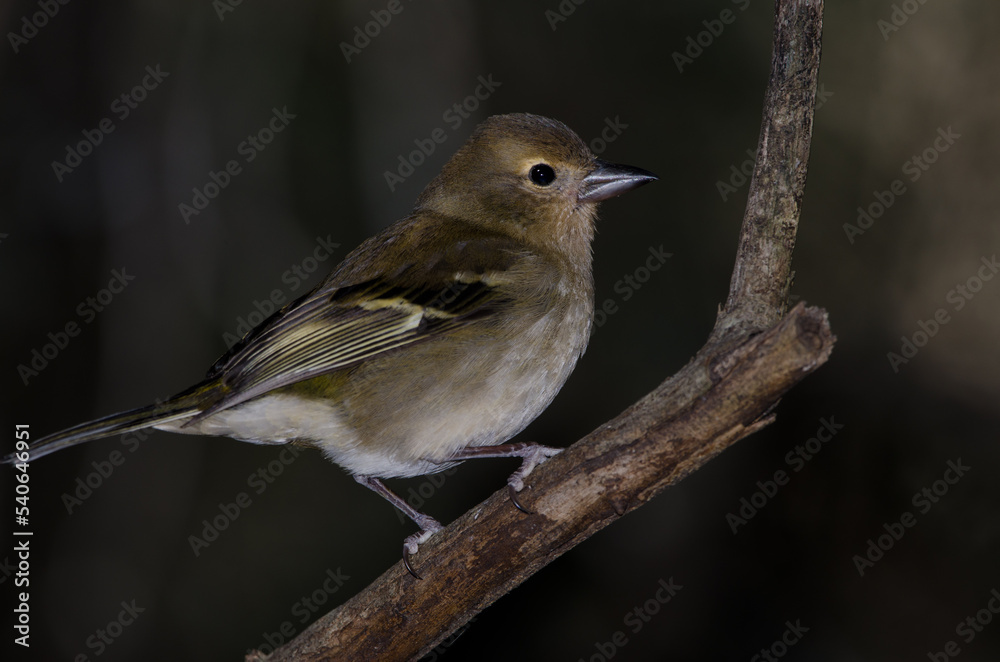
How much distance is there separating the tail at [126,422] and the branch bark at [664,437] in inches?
44.2

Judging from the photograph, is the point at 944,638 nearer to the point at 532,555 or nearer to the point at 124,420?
the point at 532,555

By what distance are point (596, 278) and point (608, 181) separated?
349 cm

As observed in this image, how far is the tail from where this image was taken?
143 inches

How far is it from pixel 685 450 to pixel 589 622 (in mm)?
4554

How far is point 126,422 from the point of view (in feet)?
12.1

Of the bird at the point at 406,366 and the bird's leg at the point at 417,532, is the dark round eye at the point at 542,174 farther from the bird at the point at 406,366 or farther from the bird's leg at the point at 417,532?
the bird's leg at the point at 417,532

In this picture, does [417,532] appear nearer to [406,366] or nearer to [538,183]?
[406,366]

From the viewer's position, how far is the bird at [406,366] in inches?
151

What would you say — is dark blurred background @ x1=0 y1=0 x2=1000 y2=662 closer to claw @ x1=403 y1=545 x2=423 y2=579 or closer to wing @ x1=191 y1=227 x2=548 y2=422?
wing @ x1=191 y1=227 x2=548 y2=422

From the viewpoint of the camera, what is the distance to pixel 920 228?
8.22m

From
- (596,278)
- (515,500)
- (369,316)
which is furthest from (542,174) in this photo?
(596,278)

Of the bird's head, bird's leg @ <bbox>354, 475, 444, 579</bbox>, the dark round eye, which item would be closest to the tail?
bird's leg @ <bbox>354, 475, 444, 579</bbox>

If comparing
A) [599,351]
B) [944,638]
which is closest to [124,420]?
[599,351]

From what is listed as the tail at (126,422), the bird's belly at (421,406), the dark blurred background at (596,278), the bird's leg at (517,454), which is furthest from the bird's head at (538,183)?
the dark blurred background at (596,278)
